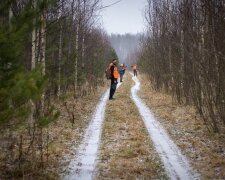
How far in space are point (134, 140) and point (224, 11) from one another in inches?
155

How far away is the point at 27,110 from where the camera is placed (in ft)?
15.9

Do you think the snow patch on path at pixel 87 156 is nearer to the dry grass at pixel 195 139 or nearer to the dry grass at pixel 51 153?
the dry grass at pixel 51 153

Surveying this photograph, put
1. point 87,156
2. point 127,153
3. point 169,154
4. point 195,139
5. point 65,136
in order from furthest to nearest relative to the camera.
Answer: point 65,136
point 195,139
point 169,154
point 127,153
point 87,156

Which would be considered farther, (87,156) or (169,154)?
(169,154)

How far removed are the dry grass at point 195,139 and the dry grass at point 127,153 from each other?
821 millimetres

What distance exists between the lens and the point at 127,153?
8.01 m

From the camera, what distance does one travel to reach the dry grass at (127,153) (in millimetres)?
6703

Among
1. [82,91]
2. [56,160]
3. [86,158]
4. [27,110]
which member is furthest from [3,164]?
[82,91]

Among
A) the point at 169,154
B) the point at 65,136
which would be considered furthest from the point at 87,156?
the point at 65,136

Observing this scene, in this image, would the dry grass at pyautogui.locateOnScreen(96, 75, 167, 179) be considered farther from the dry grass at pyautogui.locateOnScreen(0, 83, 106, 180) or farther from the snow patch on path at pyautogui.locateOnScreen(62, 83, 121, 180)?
the dry grass at pyautogui.locateOnScreen(0, 83, 106, 180)

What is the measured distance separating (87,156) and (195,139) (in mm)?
3276

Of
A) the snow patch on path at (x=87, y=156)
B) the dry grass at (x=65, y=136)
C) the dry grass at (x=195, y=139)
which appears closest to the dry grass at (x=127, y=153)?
the snow patch on path at (x=87, y=156)

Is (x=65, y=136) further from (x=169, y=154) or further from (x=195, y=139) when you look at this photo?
(x=195, y=139)

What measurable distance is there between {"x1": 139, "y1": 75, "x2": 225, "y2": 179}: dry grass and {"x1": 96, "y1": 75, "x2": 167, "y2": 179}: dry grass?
32.3 inches
